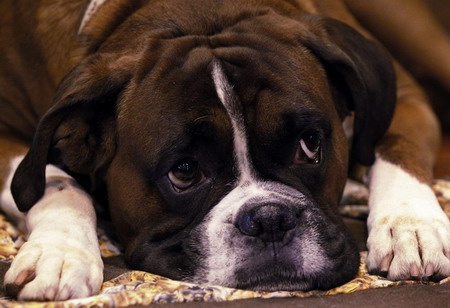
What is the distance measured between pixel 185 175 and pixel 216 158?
11 cm

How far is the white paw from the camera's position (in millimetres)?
2326

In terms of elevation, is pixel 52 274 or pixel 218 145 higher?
pixel 218 145

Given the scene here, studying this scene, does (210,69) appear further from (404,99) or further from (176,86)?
(404,99)

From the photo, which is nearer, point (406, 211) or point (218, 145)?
point (218, 145)

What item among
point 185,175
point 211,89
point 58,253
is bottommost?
point 58,253

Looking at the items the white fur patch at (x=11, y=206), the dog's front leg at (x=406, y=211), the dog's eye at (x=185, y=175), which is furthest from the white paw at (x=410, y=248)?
the white fur patch at (x=11, y=206)

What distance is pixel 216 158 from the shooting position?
2387 millimetres

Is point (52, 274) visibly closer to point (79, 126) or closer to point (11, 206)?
point (79, 126)

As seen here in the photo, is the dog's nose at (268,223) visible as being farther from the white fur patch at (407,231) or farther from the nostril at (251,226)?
the white fur patch at (407,231)

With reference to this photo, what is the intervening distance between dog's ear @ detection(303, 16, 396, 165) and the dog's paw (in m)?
1.03

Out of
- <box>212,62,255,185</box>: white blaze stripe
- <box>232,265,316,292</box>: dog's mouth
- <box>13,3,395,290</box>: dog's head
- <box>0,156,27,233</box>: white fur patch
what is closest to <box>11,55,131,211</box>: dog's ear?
<box>13,3,395,290</box>: dog's head

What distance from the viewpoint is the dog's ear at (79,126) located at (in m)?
2.50

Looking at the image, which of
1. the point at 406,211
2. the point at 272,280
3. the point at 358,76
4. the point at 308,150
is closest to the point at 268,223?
the point at 272,280

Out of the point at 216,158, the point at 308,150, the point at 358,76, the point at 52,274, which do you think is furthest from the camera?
the point at 358,76
